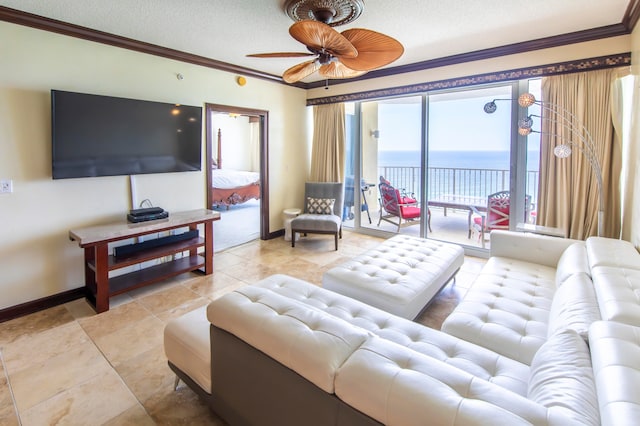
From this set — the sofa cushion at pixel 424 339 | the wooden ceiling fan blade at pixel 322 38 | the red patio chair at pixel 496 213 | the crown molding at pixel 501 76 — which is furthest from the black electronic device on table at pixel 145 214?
the red patio chair at pixel 496 213

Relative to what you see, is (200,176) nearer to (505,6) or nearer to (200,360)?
→ (200,360)

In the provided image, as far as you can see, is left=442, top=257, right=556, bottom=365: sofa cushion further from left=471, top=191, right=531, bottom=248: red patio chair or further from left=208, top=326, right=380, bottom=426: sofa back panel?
left=471, top=191, right=531, bottom=248: red patio chair

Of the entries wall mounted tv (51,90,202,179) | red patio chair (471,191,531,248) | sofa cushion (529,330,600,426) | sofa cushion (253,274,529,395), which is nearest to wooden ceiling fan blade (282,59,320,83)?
wall mounted tv (51,90,202,179)

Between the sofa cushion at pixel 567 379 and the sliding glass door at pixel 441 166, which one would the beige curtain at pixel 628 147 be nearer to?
the sliding glass door at pixel 441 166

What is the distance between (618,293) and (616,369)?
0.77m

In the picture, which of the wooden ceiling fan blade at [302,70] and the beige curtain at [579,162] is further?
the beige curtain at [579,162]

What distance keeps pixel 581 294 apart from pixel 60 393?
3.01m

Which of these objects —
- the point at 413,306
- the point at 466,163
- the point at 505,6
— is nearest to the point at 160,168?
the point at 413,306

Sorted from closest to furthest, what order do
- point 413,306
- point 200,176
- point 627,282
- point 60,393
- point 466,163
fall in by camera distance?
point 627,282 → point 60,393 → point 413,306 → point 200,176 → point 466,163

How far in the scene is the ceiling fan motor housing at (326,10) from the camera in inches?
98.0

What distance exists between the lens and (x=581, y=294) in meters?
1.71

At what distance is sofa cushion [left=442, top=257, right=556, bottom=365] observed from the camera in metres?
1.72

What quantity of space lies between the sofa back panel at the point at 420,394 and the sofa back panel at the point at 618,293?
29.7 inches

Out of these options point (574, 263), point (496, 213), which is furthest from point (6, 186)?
point (496, 213)
